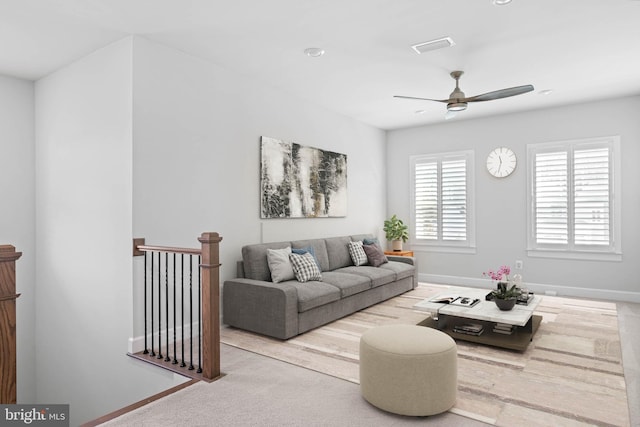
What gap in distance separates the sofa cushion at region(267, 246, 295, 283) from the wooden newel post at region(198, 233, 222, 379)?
126 centimetres

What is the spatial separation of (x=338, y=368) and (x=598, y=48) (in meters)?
3.92

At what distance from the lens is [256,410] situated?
100 inches

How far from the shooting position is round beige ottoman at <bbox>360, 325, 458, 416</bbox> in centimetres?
241

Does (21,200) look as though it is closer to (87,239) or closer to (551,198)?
(87,239)

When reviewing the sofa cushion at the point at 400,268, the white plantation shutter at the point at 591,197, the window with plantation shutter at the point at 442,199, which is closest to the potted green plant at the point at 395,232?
the window with plantation shutter at the point at 442,199

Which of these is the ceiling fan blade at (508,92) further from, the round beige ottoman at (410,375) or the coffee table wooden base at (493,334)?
the round beige ottoman at (410,375)

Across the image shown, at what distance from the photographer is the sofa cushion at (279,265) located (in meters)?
4.32

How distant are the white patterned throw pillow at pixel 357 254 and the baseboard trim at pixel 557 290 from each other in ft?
6.17

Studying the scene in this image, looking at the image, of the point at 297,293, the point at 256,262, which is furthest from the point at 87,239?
the point at 297,293

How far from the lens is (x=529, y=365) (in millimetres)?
3258

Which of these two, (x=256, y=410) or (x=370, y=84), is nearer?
(x=256, y=410)

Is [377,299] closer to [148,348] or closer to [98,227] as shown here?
[148,348]

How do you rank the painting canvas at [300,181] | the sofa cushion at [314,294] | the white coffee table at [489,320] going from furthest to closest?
the painting canvas at [300,181]
the sofa cushion at [314,294]
the white coffee table at [489,320]

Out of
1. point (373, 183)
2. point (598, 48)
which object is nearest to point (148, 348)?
point (373, 183)
